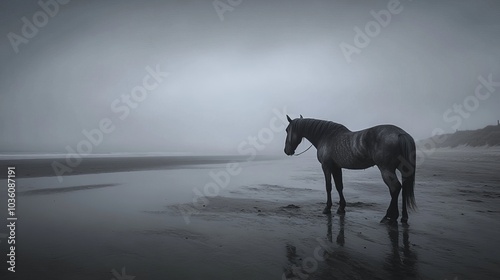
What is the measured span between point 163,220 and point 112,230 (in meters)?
1.11

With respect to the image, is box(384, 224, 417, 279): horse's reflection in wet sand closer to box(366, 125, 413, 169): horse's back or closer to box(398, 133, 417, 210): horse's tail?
box(398, 133, 417, 210): horse's tail

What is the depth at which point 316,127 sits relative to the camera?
7.57 metres

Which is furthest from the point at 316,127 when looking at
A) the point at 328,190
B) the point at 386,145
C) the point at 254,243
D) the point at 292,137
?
the point at 254,243

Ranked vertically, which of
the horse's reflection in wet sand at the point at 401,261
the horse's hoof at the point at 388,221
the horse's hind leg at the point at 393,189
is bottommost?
the horse's hoof at the point at 388,221

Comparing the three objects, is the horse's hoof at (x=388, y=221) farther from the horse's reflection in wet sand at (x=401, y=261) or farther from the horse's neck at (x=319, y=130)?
the horse's neck at (x=319, y=130)

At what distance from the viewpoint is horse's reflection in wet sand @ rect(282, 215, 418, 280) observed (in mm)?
2793

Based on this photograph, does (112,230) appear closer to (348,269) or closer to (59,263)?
(59,263)

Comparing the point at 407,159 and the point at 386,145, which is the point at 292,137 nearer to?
the point at 386,145

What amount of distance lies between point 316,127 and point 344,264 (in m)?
5.00

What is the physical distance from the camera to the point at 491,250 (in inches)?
141

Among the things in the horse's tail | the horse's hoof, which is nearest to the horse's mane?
the horse's tail

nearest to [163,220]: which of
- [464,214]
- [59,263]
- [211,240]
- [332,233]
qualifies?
[211,240]

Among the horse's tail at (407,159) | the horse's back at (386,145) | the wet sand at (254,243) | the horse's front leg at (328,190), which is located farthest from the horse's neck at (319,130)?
the wet sand at (254,243)

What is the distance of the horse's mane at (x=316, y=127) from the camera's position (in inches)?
283
